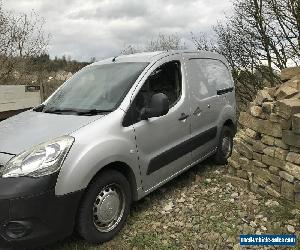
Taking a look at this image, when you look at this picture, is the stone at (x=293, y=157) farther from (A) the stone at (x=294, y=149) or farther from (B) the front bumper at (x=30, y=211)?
(B) the front bumper at (x=30, y=211)

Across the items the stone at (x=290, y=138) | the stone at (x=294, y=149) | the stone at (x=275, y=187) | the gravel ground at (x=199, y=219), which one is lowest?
the gravel ground at (x=199, y=219)

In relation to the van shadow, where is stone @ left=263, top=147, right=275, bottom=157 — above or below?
above

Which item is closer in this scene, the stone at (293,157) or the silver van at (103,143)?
the silver van at (103,143)

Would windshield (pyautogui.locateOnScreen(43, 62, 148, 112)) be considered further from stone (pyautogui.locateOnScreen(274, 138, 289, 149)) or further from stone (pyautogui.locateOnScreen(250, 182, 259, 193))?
stone (pyautogui.locateOnScreen(250, 182, 259, 193))

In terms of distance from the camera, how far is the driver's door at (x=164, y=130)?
13.8 ft

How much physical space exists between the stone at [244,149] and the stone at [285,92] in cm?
79

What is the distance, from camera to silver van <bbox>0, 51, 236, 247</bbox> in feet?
10.6

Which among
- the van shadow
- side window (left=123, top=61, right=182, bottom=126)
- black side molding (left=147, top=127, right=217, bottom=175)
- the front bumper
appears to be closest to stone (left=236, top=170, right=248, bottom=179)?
the van shadow

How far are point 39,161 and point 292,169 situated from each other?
8.91ft

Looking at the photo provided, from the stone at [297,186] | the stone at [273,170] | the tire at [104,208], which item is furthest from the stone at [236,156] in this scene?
the tire at [104,208]

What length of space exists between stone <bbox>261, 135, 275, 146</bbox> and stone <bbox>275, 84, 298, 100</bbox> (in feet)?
1.63

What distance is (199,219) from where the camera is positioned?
4227mm

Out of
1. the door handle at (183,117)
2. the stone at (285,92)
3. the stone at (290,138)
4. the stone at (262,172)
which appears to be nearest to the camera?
the stone at (290,138)

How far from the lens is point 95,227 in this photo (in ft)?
12.0
